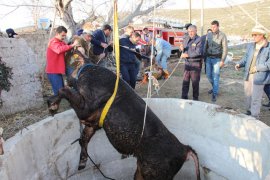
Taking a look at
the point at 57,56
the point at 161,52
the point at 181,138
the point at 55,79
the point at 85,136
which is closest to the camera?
the point at 85,136

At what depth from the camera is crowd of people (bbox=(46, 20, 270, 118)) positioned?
522 cm

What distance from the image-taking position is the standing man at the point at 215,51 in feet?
23.7

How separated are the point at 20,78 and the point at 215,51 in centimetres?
470

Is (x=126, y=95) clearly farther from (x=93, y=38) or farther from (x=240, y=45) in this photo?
(x=240, y=45)

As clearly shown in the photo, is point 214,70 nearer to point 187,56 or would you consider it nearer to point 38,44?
point 187,56

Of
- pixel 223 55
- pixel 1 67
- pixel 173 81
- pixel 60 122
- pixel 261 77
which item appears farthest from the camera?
pixel 173 81

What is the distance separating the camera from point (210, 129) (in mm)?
4293

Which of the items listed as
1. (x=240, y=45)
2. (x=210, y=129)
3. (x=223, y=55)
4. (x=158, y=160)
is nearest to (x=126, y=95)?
(x=158, y=160)

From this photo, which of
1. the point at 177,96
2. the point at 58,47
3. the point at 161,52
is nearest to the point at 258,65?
the point at 177,96

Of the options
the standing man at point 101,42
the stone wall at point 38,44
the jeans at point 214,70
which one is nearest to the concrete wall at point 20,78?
the standing man at point 101,42

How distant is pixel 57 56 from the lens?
5789 millimetres

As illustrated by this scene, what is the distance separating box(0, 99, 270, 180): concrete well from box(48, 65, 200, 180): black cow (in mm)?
593

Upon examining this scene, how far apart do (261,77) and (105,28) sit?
367 centimetres

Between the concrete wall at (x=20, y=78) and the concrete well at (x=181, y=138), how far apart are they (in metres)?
2.71
